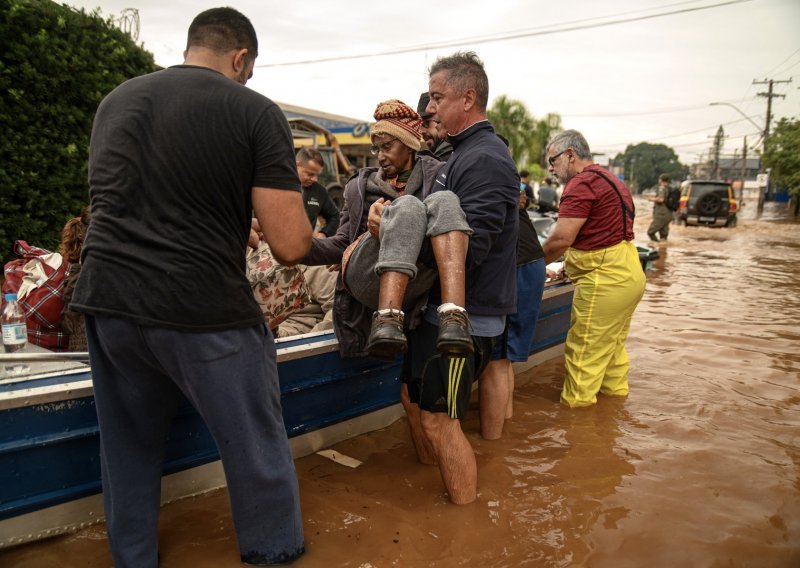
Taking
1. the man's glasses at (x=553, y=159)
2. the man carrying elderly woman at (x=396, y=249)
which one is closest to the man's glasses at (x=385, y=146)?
the man carrying elderly woman at (x=396, y=249)

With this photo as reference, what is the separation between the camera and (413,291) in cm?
255

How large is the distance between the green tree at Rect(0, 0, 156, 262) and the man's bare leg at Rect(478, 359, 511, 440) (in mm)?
5205

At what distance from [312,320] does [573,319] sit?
186 centimetres

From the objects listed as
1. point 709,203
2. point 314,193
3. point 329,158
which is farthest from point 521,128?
point 314,193

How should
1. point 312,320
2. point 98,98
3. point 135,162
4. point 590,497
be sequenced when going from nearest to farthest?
point 135,162 → point 590,497 → point 312,320 → point 98,98

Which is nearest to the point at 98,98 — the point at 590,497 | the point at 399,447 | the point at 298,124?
the point at 298,124

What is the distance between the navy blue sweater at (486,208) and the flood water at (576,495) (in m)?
1.01

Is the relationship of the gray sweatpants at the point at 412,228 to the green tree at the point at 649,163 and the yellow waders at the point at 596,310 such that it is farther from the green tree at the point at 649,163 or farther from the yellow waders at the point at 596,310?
the green tree at the point at 649,163

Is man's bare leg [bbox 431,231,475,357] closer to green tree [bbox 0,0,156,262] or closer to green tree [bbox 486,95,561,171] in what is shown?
green tree [bbox 0,0,156,262]

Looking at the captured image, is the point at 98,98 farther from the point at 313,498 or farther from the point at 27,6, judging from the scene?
the point at 313,498

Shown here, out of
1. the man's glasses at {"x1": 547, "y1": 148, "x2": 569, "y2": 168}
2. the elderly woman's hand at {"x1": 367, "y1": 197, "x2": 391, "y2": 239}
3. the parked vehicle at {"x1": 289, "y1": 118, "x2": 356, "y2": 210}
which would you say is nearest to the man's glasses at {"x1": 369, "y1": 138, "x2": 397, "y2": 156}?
the elderly woman's hand at {"x1": 367, "y1": 197, "x2": 391, "y2": 239}

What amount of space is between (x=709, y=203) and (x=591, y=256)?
2205 centimetres

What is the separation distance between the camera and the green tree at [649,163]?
104375mm

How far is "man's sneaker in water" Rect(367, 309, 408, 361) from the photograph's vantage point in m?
2.19
